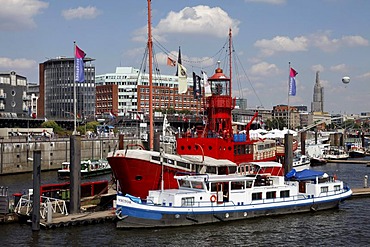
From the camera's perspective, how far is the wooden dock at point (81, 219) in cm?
3850

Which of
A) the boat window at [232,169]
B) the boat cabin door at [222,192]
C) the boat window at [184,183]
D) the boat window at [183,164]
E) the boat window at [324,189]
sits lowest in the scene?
the boat window at [324,189]

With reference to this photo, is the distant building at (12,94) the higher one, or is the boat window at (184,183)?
the distant building at (12,94)

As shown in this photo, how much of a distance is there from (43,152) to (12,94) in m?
65.2

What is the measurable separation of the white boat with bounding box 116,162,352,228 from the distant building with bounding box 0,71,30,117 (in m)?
→ 110

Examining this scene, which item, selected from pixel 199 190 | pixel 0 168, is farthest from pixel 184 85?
pixel 0 168

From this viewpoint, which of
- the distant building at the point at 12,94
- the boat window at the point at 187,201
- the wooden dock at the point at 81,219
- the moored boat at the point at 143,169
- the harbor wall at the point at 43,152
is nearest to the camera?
the wooden dock at the point at 81,219

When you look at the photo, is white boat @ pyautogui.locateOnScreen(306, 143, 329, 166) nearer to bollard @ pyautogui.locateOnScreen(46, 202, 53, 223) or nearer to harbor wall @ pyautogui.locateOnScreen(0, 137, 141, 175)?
harbor wall @ pyautogui.locateOnScreen(0, 137, 141, 175)

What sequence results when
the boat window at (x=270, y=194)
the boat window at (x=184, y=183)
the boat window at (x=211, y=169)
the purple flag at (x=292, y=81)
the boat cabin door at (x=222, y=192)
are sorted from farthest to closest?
the purple flag at (x=292, y=81)
the boat window at (x=211, y=169)
the boat window at (x=270, y=194)
the boat window at (x=184, y=183)
the boat cabin door at (x=222, y=192)

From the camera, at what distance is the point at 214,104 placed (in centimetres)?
5625

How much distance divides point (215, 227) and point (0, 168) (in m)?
49.8

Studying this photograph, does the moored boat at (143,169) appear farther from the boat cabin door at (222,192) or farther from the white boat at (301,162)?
the white boat at (301,162)

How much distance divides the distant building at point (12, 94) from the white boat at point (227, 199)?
360 feet

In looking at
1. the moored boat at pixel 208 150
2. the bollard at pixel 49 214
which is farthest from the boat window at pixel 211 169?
the bollard at pixel 49 214

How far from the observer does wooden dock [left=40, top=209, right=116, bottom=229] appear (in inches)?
1516
